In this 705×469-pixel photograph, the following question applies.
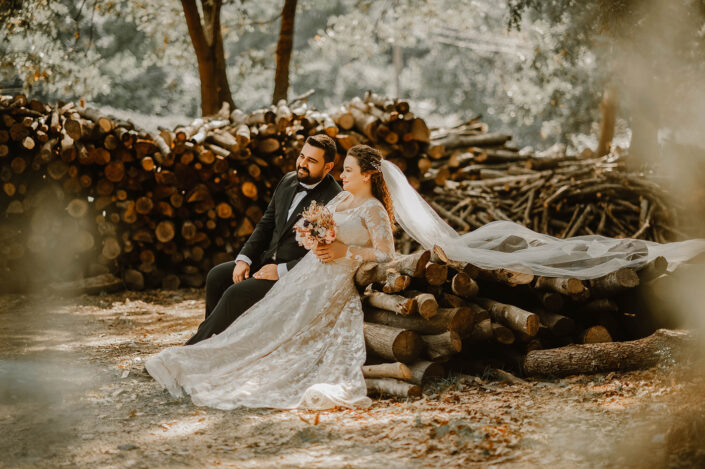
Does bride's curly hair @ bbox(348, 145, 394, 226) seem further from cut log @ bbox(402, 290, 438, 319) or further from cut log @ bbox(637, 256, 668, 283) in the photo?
cut log @ bbox(637, 256, 668, 283)

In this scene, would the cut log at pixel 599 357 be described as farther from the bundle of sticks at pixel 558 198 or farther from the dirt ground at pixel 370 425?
the bundle of sticks at pixel 558 198

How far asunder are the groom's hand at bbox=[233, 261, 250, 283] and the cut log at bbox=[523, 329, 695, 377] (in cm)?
243

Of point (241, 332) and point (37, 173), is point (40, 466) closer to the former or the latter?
point (241, 332)

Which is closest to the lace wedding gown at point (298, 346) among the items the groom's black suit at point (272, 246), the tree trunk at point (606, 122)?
the groom's black suit at point (272, 246)

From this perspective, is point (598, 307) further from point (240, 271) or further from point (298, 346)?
point (240, 271)

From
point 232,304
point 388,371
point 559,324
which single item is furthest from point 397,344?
point 232,304

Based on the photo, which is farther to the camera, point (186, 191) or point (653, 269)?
point (186, 191)

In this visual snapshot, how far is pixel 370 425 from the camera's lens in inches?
150

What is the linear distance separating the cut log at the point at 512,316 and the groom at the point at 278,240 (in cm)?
161

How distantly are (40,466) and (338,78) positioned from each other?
2760cm

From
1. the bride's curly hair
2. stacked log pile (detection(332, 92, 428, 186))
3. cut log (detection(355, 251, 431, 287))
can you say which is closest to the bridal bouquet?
cut log (detection(355, 251, 431, 287))

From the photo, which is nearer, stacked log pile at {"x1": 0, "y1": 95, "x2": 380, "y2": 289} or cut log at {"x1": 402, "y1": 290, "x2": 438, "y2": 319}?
cut log at {"x1": 402, "y1": 290, "x2": 438, "y2": 319}

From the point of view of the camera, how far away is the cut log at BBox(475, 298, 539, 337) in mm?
4629

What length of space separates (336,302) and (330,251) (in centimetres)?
39
